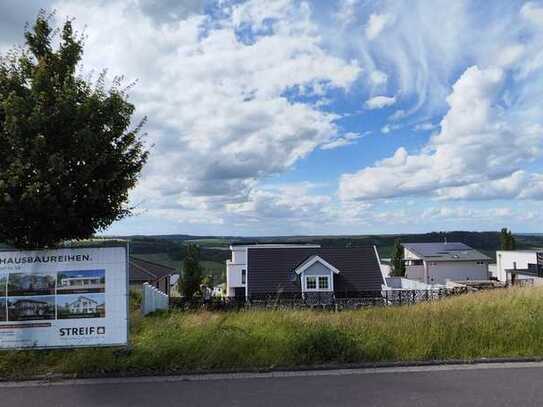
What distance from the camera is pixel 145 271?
4641 centimetres

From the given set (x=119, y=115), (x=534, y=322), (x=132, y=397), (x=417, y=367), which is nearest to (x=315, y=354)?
(x=417, y=367)

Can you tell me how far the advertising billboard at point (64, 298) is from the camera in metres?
8.18

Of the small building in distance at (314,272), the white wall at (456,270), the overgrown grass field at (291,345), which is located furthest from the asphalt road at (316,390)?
the white wall at (456,270)

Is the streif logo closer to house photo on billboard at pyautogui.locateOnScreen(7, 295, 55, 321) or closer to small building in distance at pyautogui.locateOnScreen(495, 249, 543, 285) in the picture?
house photo on billboard at pyautogui.locateOnScreen(7, 295, 55, 321)

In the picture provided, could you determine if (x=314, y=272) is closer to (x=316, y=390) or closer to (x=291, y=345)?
(x=291, y=345)

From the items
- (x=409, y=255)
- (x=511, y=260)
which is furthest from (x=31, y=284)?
(x=409, y=255)

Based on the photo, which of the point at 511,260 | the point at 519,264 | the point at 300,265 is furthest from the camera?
the point at 511,260

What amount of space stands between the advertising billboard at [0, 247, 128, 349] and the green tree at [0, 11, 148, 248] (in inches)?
17.0

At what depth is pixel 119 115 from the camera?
8836 mm

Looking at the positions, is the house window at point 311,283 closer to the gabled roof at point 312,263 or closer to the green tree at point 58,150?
the gabled roof at point 312,263

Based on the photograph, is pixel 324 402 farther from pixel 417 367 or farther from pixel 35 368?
pixel 35 368

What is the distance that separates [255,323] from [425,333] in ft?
10.2

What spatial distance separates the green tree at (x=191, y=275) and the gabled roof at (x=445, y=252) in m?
31.0

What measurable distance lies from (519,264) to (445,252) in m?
10.3
